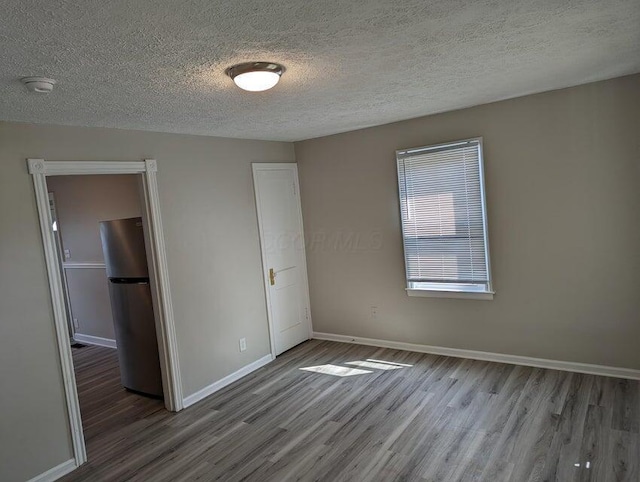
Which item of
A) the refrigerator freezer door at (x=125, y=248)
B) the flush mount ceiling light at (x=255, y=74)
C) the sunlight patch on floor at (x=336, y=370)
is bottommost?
the sunlight patch on floor at (x=336, y=370)

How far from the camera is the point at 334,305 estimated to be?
5.20 m

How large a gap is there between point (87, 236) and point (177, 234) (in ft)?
8.39

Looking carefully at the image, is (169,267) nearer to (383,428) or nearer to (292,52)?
(383,428)

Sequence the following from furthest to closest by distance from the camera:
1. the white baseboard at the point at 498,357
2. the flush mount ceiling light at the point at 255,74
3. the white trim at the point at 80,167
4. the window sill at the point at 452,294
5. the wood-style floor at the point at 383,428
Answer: the window sill at the point at 452,294
the white baseboard at the point at 498,357
the white trim at the point at 80,167
the wood-style floor at the point at 383,428
the flush mount ceiling light at the point at 255,74

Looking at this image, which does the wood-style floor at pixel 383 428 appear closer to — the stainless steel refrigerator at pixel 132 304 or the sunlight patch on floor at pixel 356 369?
the sunlight patch on floor at pixel 356 369

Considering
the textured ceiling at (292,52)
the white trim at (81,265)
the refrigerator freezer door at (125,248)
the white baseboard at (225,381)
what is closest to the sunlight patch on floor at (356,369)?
the white baseboard at (225,381)

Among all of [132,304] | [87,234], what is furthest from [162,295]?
[87,234]

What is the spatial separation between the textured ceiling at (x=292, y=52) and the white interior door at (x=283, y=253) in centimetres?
142

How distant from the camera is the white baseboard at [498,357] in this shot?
3.61m

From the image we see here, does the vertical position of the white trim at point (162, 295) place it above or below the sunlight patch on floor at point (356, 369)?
above

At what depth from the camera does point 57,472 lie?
2986 millimetres

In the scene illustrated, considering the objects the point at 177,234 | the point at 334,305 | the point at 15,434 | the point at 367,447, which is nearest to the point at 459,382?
the point at 367,447

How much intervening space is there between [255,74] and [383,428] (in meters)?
2.60

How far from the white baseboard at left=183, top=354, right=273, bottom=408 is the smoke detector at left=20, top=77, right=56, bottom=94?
276 centimetres
